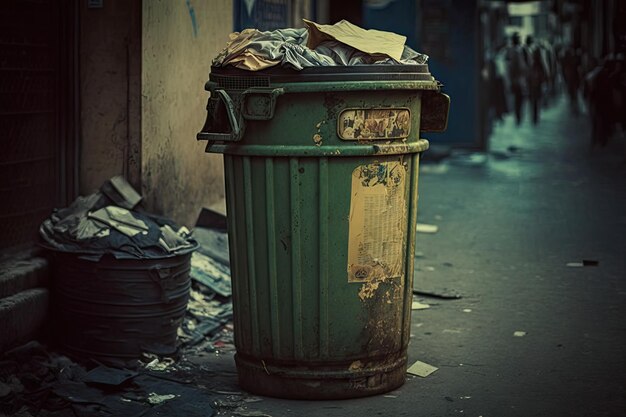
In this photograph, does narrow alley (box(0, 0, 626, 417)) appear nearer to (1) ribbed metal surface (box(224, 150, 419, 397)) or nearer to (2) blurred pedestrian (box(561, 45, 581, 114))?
(1) ribbed metal surface (box(224, 150, 419, 397))

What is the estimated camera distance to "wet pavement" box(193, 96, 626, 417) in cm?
472

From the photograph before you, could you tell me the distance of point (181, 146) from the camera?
6883 millimetres

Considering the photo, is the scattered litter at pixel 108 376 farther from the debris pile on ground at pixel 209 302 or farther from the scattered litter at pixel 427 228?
the scattered litter at pixel 427 228

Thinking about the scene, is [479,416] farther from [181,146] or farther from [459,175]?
[459,175]

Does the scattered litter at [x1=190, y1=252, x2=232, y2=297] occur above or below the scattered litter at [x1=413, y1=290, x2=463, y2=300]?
above

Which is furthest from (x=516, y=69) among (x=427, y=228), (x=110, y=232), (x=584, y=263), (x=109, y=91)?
(x=110, y=232)

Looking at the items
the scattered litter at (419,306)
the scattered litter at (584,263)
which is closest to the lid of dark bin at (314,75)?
the scattered litter at (419,306)

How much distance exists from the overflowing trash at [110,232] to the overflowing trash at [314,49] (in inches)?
43.3

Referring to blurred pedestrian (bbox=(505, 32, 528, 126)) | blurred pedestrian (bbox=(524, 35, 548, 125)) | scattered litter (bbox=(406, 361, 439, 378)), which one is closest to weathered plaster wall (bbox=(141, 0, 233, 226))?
scattered litter (bbox=(406, 361, 439, 378))

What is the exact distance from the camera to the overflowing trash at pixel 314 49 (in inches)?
174

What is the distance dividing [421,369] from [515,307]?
148 centimetres

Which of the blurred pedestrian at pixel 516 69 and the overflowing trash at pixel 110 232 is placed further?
the blurred pedestrian at pixel 516 69

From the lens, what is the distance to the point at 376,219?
4543 mm

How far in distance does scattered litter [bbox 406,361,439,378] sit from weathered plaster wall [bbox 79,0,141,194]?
195 cm
